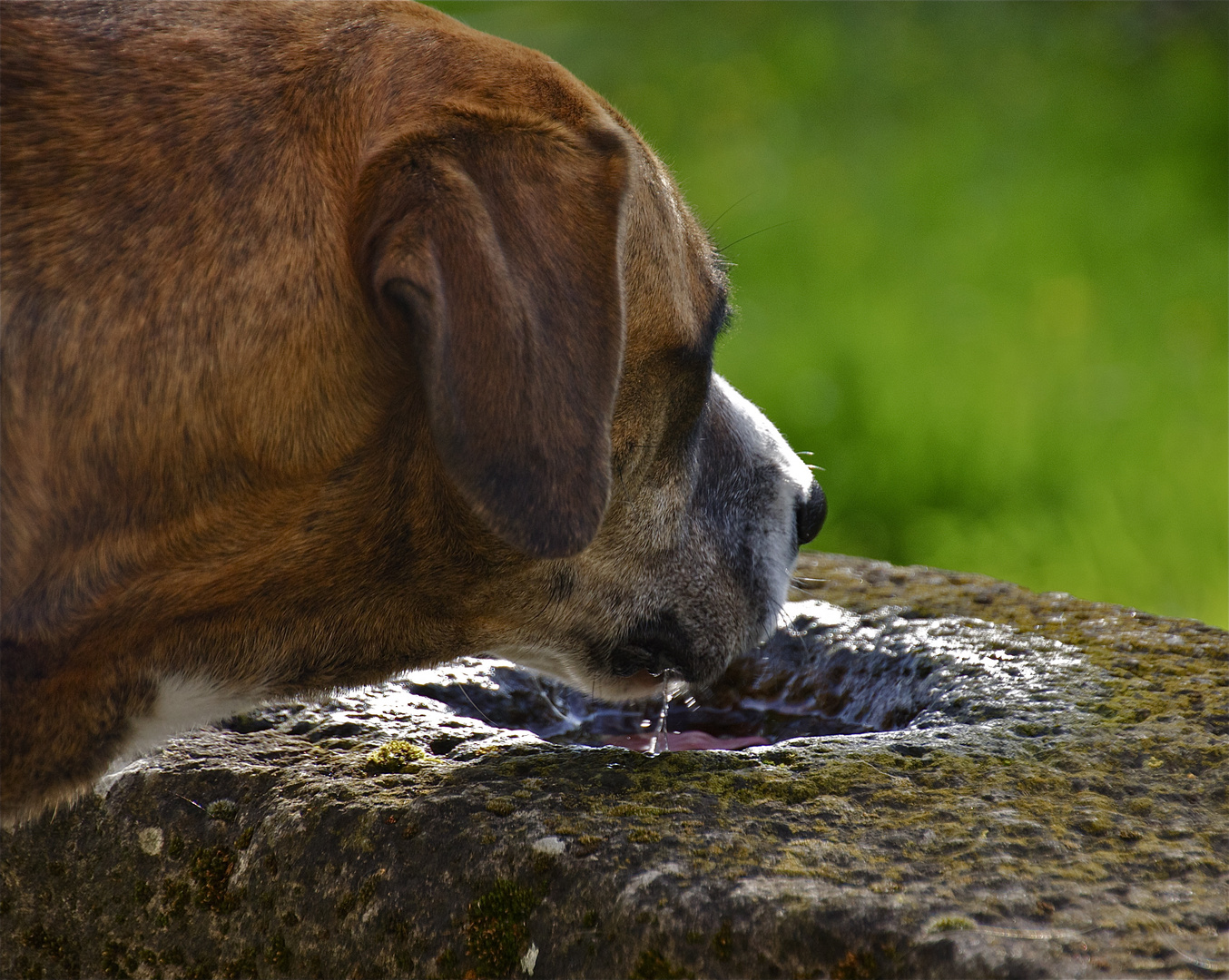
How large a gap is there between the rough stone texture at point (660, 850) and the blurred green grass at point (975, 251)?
199cm

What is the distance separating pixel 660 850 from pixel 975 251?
6141 mm

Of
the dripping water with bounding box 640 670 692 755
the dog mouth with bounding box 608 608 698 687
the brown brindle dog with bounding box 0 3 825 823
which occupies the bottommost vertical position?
the dripping water with bounding box 640 670 692 755

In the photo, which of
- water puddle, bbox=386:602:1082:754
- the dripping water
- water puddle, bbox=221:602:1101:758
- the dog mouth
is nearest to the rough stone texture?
water puddle, bbox=221:602:1101:758

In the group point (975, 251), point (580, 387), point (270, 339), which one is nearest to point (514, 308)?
point (580, 387)

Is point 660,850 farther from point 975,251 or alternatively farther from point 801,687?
point 975,251

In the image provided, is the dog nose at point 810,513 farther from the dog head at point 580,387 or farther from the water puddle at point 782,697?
the water puddle at point 782,697

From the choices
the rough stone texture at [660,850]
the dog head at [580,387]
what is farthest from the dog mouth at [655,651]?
the rough stone texture at [660,850]

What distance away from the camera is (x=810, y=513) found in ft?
9.02

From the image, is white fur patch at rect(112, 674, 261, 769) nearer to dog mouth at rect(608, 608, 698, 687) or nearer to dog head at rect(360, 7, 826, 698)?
dog head at rect(360, 7, 826, 698)

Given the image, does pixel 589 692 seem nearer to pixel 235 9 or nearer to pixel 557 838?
pixel 557 838

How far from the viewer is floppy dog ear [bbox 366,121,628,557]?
1.86 m

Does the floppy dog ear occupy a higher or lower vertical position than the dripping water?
higher

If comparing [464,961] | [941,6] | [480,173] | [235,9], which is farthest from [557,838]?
[941,6]

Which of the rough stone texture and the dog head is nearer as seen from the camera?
the rough stone texture
